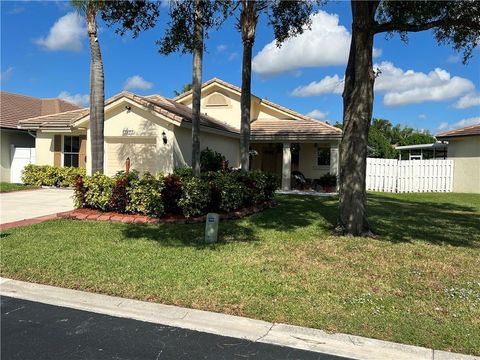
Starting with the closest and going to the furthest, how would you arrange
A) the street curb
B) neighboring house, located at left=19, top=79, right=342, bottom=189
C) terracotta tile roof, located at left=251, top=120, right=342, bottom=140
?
the street curb → neighboring house, located at left=19, top=79, right=342, bottom=189 → terracotta tile roof, located at left=251, top=120, right=342, bottom=140

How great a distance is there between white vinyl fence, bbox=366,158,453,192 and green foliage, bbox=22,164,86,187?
1480 centimetres

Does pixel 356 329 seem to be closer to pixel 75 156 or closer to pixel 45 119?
pixel 75 156

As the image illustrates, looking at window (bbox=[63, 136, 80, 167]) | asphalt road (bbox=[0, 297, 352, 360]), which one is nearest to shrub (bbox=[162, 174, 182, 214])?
asphalt road (bbox=[0, 297, 352, 360])

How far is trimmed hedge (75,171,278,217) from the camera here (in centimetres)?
1091

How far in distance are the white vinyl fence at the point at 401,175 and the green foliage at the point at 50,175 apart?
14.8 meters

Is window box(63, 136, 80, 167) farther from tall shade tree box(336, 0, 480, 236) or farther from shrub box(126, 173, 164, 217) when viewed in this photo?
tall shade tree box(336, 0, 480, 236)

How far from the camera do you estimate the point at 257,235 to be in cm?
945

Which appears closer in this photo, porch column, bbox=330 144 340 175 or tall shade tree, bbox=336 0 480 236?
tall shade tree, bbox=336 0 480 236

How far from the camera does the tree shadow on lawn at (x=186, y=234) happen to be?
870 centimetres

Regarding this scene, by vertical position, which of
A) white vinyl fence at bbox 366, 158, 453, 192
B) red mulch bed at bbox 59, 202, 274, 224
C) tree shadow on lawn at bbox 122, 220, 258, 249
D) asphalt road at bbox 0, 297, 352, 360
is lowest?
asphalt road at bbox 0, 297, 352, 360

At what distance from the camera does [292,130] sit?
2212 centimetres

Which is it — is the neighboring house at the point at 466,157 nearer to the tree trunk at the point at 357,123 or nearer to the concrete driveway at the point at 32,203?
the tree trunk at the point at 357,123

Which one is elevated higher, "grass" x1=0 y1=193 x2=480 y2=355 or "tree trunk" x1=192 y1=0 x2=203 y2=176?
"tree trunk" x1=192 y1=0 x2=203 y2=176

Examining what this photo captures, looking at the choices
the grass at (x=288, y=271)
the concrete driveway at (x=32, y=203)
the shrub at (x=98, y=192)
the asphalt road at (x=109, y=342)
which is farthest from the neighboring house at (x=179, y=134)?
the asphalt road at (x=109, y=342)
